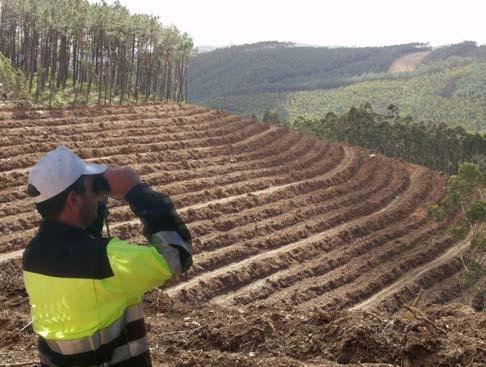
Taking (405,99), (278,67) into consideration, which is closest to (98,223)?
(405,99)

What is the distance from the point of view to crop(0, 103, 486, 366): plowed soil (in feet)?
18.8

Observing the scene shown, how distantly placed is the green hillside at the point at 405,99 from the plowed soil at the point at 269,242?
214 feet

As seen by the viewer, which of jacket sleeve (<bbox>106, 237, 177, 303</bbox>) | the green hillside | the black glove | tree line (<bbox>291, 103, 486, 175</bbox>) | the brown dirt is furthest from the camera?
the brown dirt

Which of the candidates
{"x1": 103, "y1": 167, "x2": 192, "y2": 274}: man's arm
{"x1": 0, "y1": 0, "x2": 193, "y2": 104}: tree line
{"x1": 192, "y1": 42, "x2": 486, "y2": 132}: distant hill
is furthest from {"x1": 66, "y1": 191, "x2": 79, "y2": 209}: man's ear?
{"x1": 192, "y1": 42, "x2": 486, "y2": 132}: distant hill

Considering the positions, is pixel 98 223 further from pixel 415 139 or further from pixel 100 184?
pixel 415 139

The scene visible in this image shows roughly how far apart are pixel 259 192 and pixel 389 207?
19.5 ft

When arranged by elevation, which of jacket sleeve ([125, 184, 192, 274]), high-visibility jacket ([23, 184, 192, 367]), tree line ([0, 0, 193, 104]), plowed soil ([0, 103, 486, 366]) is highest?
tree line ([0, 0, 193, 104])

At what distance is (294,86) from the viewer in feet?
466

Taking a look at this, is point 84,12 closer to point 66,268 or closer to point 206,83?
point 66,268

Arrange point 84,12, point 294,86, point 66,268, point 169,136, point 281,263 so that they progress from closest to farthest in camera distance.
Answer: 1. point 66,268
2. point 281,263
3. point 169,136
4. point 84,12
5. point 294,86

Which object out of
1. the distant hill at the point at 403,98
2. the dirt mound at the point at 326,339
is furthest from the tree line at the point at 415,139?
the dirt mound at the point at 326,339

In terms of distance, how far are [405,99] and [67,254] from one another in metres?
116

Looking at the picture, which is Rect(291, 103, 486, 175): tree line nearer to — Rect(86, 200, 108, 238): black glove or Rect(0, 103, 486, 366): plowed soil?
Rect(0, 103, 486, 366): plowed soil

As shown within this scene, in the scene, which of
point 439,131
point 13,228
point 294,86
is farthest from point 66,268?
point 294,86
